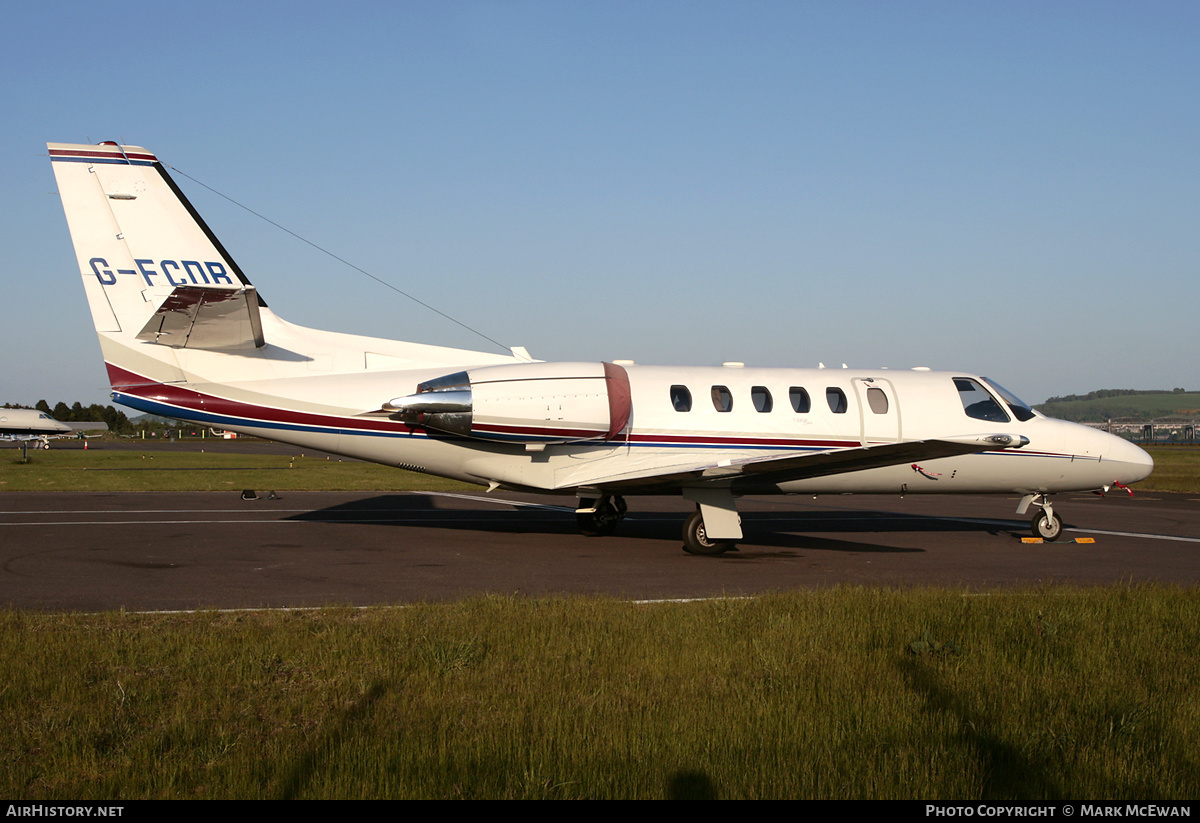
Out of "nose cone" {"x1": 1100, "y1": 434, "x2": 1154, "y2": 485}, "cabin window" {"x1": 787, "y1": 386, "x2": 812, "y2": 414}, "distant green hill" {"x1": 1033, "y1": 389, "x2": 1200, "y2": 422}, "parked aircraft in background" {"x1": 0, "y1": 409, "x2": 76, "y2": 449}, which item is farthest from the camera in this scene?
"distant green hill" {"x1": 1033, "y1": 389, "x2": 1200, "y2": 422}

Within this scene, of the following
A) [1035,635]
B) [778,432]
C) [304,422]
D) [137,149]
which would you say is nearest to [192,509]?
[304,422]

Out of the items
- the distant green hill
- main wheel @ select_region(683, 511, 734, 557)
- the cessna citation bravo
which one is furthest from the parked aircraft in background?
the distant green hill

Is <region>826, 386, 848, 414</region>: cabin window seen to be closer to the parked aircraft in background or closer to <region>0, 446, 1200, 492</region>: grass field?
<region>0, 446, 1200, 492</region>: grass field

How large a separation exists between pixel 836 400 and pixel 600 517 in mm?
4922

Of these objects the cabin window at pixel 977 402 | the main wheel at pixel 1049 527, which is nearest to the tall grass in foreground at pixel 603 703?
the cabin window at pixel 977 402

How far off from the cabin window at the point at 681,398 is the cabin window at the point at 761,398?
3.88 feet

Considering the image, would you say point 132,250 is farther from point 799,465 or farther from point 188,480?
point 188,480

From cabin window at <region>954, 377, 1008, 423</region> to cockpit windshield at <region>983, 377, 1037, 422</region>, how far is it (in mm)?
232

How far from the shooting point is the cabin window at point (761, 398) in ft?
50.5

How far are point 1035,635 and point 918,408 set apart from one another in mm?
8675

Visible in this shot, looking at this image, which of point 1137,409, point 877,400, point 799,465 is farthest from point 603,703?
point 1137,409

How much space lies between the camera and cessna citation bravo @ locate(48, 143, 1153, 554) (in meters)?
13.7

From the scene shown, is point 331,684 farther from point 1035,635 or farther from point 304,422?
point 304,422

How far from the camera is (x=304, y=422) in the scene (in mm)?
14250
